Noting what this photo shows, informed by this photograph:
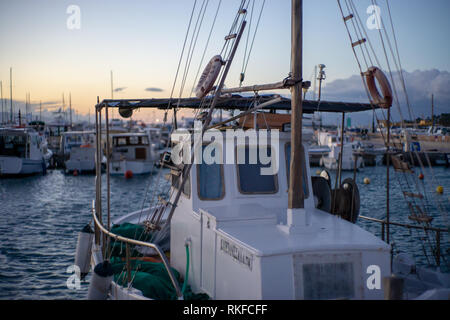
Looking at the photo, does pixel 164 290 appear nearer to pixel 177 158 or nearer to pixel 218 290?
pixel 218 290

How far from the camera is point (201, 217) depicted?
23.8 ft

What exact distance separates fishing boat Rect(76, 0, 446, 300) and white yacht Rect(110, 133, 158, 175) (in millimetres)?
38647

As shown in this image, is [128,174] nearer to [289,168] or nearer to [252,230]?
[289,168]

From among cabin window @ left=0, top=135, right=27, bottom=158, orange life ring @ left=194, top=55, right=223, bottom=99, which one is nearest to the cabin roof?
orange life ring @ left=194, top=55, right=223, bottom=99

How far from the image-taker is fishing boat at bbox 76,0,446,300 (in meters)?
5.63

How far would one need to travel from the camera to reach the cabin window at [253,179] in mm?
7840

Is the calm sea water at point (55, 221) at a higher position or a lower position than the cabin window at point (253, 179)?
lower

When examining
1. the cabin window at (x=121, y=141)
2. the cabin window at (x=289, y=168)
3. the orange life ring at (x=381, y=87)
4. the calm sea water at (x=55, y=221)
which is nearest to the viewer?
the orange life ring at (x=381, y=87)

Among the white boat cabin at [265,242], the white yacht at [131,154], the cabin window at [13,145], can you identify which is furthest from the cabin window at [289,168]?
the cabin window at [13,145]

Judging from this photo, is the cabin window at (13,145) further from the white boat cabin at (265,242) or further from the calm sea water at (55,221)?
the white boat cabin at (265,242)

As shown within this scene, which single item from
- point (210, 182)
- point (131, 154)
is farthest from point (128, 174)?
point (210, 182)

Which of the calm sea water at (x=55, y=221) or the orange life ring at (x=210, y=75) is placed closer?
the orange life ring at (x=210, y=75)

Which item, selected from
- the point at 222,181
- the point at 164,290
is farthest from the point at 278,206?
the point at 164,290

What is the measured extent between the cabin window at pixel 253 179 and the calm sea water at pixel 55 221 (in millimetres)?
2992
